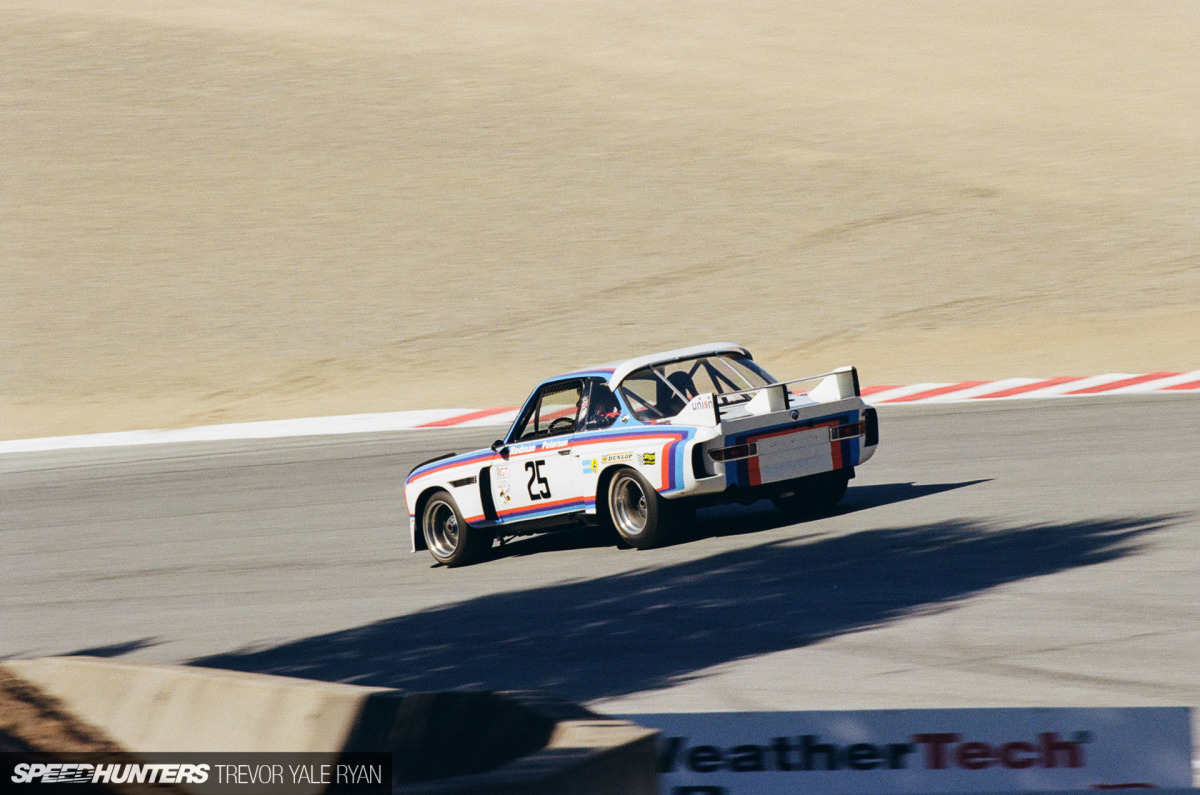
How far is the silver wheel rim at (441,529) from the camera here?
501 inches

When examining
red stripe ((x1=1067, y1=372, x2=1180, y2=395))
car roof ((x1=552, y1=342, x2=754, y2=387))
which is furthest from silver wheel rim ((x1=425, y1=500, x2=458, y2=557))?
red stripe ((x1=1067, y1=372, x2=1180, y2=395))

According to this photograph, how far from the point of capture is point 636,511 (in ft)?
38.7

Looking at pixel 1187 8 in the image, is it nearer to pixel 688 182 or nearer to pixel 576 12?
pixel 576 12

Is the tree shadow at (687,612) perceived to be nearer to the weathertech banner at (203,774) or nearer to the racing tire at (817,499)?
the racing tire at (817,499)

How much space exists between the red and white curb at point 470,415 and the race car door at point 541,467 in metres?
7.50

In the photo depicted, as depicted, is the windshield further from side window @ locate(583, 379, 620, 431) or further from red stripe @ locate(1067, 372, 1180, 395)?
red stripe @ locate(1067, 372, 1180, 395)

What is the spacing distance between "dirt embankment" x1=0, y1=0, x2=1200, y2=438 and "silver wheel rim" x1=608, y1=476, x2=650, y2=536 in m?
11.0

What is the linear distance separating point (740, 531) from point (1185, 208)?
78.6 feet

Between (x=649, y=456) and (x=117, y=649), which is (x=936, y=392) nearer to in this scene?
(x=649, y=456)

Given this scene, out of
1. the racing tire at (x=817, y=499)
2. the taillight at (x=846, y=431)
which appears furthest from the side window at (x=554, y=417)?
the taillight at (x=846, y=431)

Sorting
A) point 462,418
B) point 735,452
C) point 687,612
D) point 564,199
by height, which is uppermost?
point 564,199

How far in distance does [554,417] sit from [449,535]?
1349 millimetres

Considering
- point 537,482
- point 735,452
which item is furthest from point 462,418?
point 735,452

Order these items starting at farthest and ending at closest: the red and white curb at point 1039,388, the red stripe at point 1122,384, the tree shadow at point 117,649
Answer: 1. the red stripe at point 1122,384
2. the red and white curb at point 1039,388
3. the tree shadow at point 117,649
